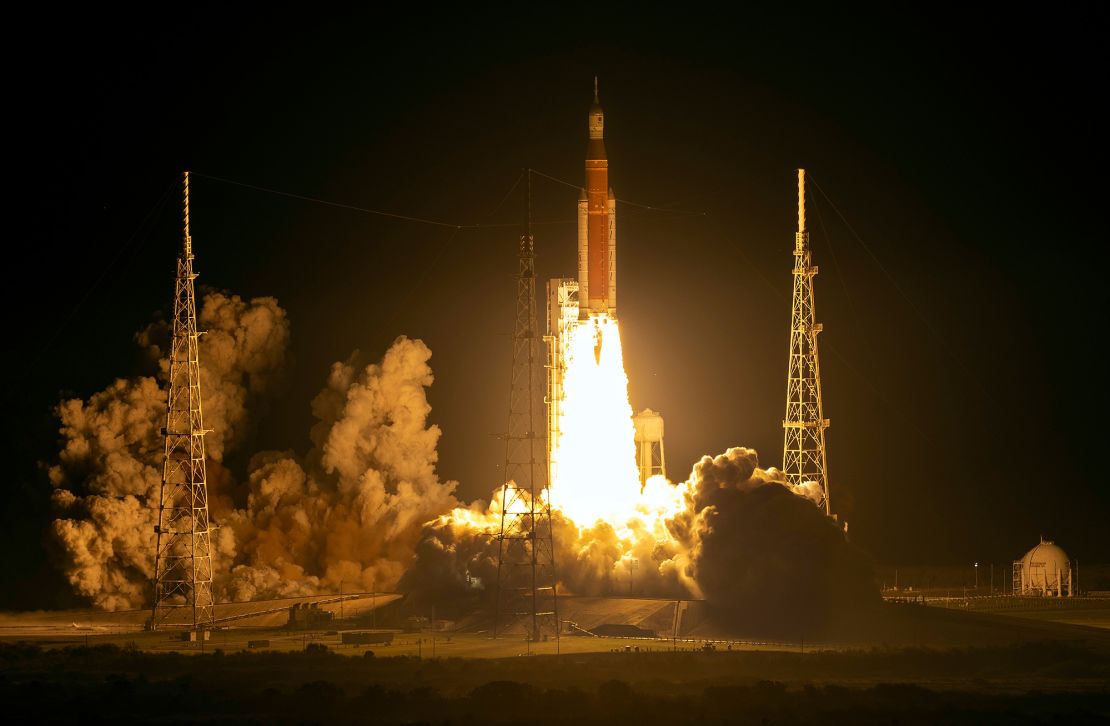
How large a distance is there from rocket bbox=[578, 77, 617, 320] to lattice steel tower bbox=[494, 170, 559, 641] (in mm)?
2440

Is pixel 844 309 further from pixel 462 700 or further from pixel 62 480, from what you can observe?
pixel 462 700

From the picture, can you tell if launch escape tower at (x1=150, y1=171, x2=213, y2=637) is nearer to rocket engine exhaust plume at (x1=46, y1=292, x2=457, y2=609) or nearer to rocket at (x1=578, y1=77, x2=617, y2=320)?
rocket engine exhaust plume at (x1=46, y1=292, x2=457, y2=609)

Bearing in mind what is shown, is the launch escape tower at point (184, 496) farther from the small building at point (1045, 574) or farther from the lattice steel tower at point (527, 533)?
the small building at point (1045, 574)

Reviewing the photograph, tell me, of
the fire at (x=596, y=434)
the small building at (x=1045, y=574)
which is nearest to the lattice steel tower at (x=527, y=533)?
the fire at (x=596, y=434)

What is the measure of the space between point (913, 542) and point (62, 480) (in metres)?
42.4

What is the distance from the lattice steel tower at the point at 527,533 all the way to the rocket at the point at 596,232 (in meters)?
2.44

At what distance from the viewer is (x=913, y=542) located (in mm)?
108750

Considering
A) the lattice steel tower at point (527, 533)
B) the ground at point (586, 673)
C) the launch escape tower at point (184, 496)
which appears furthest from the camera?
the launch escape tower at point (184, 496)

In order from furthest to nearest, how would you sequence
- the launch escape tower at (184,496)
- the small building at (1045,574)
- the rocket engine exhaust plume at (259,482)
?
1. the small building at (1045,574)
2. the rocket engine exhaust plume at (259,482)
3. the launch escape tower at (184,496)

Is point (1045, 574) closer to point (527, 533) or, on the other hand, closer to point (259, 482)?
point (527, 533)

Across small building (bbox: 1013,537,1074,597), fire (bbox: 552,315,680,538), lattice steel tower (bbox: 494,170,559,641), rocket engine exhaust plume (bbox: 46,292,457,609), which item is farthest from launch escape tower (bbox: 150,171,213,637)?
small building (bbox: 1013,537,1074,597)

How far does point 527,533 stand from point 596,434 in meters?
6.17

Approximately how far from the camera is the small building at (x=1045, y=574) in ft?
302

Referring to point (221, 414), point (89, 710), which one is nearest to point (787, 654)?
point (89, 710)
